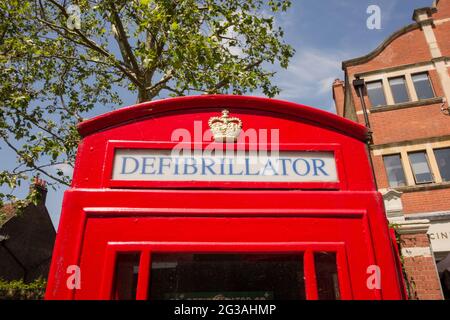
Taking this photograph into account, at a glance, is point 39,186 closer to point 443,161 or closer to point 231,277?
point 231,277

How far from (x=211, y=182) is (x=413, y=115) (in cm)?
1321

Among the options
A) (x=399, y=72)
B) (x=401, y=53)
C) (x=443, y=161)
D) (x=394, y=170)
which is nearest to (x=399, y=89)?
(x=399, y=72)

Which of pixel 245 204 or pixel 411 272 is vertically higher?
pixel 411 272

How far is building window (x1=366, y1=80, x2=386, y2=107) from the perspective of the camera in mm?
13705

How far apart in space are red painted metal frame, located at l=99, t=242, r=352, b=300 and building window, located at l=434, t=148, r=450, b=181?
483 inches

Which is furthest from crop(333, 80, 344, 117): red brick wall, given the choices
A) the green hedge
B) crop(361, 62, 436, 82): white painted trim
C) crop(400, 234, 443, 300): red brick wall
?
the green hedge

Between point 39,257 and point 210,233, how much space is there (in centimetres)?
2032

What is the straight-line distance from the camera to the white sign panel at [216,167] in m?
1.95

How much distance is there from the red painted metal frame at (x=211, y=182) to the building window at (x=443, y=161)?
12.0m

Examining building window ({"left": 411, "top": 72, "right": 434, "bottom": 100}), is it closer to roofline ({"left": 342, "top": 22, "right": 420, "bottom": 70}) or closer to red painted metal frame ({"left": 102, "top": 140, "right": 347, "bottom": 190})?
roofline ({"left": 342, "top": 22, "right": 420, "bottom": 70})

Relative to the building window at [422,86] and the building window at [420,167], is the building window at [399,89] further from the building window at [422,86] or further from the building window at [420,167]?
the building window at [420,167]

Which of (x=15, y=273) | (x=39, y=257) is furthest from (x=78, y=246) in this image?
(x=39, y=257)
